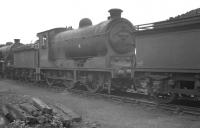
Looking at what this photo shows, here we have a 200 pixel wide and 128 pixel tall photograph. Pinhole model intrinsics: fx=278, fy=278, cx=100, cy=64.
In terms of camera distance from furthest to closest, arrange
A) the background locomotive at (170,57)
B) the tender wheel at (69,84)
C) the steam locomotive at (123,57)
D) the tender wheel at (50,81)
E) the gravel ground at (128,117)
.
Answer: the tender wheel at (50,81), the tender wheel at (69,84), the steam locomotive at (123,57), the background locomotive at (170,57), the gravel ground at (128,117)

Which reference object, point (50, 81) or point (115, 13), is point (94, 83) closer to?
point (115, 13)

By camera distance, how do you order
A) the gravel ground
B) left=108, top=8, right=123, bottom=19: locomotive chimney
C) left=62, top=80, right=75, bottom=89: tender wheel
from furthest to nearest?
left=62, top=80, right=75, bottom=89: tender wheel → left=108, top=8, right=123, bottom=19: locomotive chimney → the gravel ground

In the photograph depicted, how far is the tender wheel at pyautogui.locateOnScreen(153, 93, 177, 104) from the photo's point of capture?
30.6 ft

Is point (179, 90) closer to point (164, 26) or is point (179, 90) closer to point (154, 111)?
point (154, 111)

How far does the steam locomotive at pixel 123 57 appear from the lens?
8.70 meters

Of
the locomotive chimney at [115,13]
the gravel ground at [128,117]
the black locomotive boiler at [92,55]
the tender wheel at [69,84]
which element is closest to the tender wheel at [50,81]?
the black locomotive boiler at [92,55]

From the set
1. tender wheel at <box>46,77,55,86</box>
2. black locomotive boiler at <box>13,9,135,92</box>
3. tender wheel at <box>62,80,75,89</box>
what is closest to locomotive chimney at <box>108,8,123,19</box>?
black locomotive boiler at <box>13,9,135,92</box>

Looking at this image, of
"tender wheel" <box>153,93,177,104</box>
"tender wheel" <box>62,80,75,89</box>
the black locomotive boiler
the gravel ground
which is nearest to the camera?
the gravel ground

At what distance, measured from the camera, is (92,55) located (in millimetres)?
13672

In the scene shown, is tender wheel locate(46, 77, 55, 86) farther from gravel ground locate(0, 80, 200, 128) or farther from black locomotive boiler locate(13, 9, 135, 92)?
gravel ground locate(0, 80, 200, 128)

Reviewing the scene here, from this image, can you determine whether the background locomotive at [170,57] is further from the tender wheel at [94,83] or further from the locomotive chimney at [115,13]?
the locomotive chimney at [115,13]

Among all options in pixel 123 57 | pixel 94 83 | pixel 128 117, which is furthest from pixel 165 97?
pixel 94 83

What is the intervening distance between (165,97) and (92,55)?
4.93 m

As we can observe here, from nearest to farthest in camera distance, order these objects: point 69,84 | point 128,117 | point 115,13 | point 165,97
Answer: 1. point 128,117
2. point 165,97
3. point 115,13
4. point 69,84
